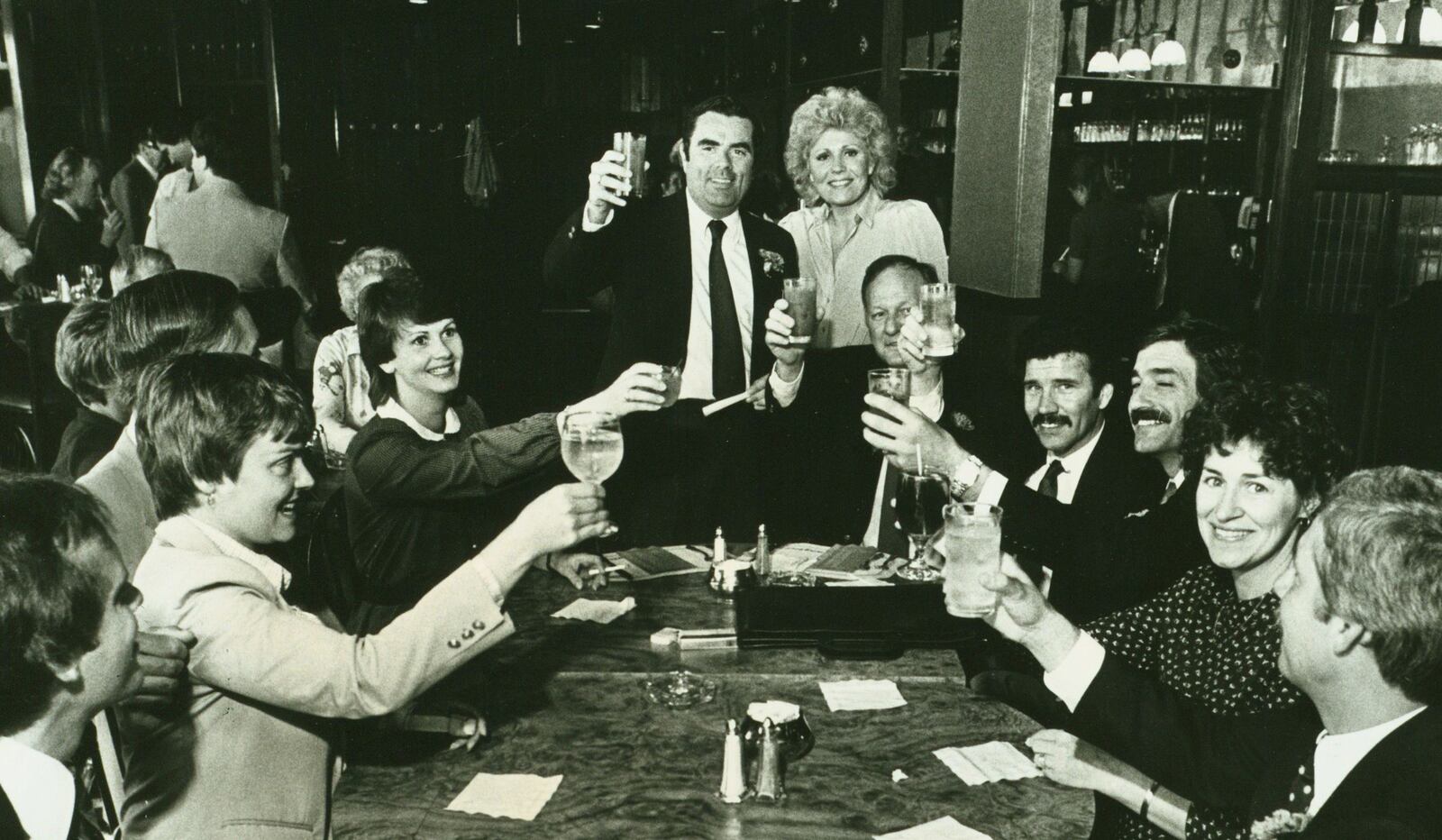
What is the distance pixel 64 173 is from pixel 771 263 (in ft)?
18.0

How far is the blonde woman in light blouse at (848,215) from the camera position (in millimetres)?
4570

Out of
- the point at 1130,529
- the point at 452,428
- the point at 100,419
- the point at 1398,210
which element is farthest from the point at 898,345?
the point at 1398,210

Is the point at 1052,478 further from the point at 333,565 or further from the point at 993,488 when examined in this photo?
the point at 333,565

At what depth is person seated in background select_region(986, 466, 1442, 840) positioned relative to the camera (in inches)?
56.6

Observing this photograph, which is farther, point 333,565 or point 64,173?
point 64,173

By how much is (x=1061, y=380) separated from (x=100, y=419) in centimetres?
247

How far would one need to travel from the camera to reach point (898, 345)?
3.27 m

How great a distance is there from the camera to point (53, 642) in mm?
1368

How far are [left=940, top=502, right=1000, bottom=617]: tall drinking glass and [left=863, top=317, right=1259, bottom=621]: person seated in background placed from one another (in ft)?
2.01

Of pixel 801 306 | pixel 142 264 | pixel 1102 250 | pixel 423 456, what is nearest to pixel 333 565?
pixel 423 456

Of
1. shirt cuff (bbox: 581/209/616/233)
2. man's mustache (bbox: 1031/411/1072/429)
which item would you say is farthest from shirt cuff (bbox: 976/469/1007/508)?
shirt cuff (bbox: 581/209/616/233)

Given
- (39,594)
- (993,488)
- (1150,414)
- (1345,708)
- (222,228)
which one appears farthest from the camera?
(222,228)

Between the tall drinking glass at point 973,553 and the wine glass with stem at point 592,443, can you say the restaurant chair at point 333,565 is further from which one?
the tall drinking glass at point 973,553

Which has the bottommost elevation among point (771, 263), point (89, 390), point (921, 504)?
point (921, 504)
